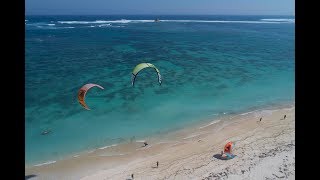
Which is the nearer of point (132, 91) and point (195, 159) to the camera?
point (195, 159)

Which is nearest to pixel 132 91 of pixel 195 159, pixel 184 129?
pixel 184 129

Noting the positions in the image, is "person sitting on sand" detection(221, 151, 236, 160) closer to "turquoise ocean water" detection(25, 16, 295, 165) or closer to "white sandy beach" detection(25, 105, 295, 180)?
"white sandy beach" detection(25, 105, 295, 180)

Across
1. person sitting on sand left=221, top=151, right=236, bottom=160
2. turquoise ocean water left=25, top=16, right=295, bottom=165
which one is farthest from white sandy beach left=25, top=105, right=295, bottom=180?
turquoise ocean water left=25, top=16, right=295, bottom=165

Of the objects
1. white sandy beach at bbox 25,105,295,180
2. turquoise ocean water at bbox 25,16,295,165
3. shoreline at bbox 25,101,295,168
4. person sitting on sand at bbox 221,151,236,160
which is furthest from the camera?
turquoise ocean water at bbox 25,16,295,165

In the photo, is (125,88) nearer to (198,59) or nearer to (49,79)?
(49,79)

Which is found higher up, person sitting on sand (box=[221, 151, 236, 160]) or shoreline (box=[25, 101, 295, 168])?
shoreline (box=[25, 101, 295, 168])

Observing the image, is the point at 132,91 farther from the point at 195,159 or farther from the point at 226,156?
the point at 226,156

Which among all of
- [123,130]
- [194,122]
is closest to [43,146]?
[123,130]

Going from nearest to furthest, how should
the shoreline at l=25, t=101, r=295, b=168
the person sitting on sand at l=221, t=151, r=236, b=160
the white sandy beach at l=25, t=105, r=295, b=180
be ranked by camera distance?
the white sandy beach at l=25, t=105, r=295, b=180 < the person sitting on sand at l=221, t=151, r=236, b=160 < the shoreline at l=25, t=101, r=295, b=168
